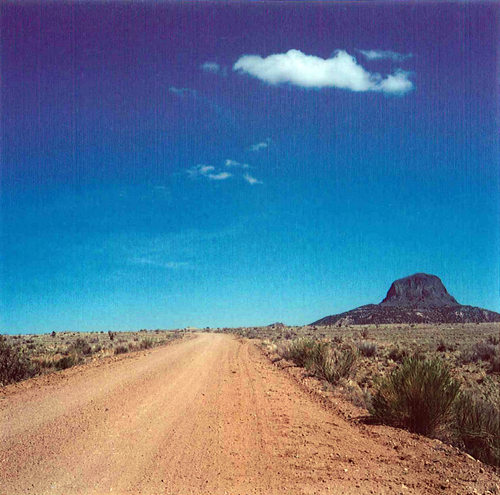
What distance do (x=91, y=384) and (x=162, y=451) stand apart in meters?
7.76

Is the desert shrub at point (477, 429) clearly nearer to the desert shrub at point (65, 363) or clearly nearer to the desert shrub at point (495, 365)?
the desert shrub at point (495, 365)

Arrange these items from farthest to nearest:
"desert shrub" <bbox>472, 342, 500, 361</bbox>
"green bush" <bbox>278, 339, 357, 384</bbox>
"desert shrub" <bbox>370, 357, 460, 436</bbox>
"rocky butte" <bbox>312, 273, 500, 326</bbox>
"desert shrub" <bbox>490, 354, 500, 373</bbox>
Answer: "rocky butte" <bbox>312, 273, 500, 326</bbox> < "desert shrub" <bbox>472, 342, 500, 361</bbox> < "desert shrub" <bbox>490, 354, 500, 373</bbox> < "green bush" <bbox>278, 339, 357, 384</bbox> < "desert shrub" <bbox>370, 357, 460, 436</bbox>

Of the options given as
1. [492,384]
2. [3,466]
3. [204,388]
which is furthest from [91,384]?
[492,384]

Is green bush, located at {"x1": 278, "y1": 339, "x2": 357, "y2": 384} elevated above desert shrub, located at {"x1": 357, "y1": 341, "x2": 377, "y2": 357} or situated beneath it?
elevated above

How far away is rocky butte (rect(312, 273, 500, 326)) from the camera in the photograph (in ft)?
349

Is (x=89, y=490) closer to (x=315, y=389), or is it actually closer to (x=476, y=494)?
(x=476, y=494)

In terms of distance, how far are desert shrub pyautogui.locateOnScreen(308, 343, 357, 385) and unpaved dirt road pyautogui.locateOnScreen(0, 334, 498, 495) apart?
124 inches

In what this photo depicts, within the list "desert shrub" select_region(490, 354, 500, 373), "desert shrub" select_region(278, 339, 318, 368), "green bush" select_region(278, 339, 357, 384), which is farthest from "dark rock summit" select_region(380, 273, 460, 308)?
"green bush" select_region(278, 339, 357, 384)

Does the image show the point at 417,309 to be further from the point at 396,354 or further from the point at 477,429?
the point at 477,429

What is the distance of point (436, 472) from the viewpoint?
6.01 meters

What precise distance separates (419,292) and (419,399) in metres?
168

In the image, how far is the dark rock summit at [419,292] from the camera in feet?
506

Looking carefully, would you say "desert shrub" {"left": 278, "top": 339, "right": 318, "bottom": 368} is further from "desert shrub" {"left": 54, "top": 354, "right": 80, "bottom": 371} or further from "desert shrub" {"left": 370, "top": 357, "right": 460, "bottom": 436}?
"desert shrub" {"left": 54, "top": 354, "right": 80, "bottom": 371}

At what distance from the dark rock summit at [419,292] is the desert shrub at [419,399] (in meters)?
150
